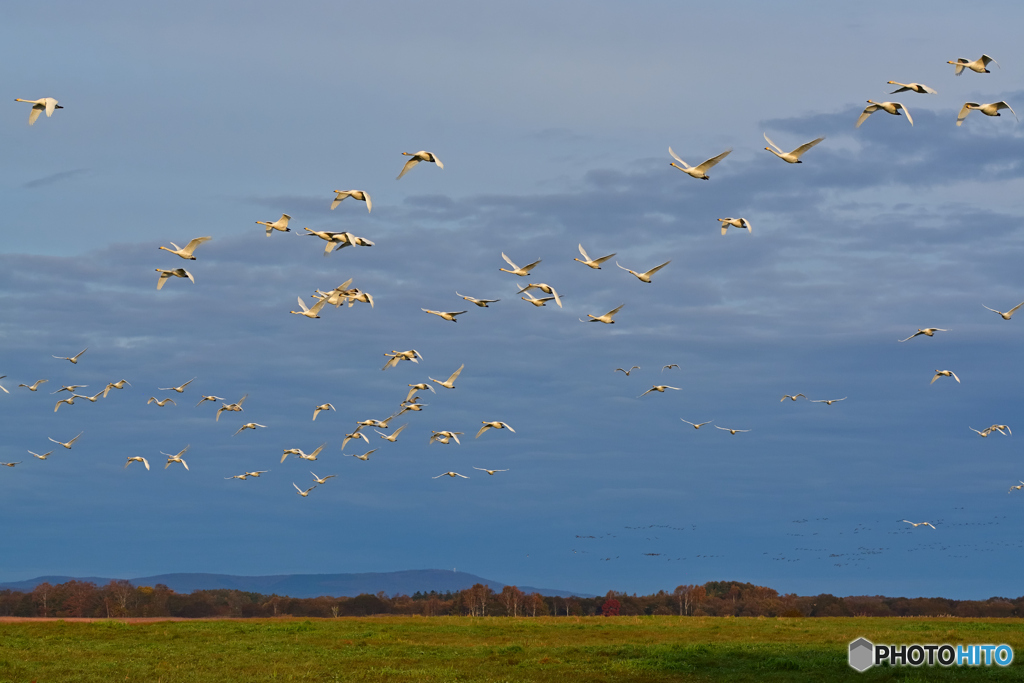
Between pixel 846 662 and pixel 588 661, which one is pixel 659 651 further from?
pixel 846 662

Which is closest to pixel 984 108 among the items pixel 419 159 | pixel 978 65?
pixel 978 65

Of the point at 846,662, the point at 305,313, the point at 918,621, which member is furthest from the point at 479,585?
the point at 846,662

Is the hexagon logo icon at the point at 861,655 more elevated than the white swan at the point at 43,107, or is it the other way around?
the white swan at the point at 43,107

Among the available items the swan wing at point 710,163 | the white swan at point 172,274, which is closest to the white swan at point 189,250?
the white swan at point 172,274

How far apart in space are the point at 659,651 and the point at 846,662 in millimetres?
8072

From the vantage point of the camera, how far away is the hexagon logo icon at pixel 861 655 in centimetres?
3856

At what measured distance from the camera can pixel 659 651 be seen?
4403 cm

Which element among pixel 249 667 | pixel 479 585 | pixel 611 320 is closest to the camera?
pixel 249 667

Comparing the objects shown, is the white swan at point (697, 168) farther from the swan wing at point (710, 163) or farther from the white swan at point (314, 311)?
the white swan at point (314, 311)

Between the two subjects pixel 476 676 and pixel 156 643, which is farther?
pixel 156 643

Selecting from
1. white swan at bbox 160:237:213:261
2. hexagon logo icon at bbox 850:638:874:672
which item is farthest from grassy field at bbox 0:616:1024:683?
white swan at bbox 160:237:213:261

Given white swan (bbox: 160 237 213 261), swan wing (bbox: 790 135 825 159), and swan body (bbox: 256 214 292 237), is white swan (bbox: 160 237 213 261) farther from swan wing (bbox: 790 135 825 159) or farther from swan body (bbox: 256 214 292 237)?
swan wing (bbox: 790 135 825 159)

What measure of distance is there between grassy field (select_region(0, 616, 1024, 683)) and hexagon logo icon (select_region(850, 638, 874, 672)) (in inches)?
23.0

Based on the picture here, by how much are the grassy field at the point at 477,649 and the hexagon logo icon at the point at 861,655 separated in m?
0.58
